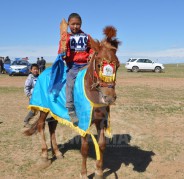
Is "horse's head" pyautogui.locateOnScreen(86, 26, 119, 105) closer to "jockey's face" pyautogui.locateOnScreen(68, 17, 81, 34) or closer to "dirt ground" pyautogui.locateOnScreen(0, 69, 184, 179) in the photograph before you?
"jockey's face" pyautogui.locateOnScreen(68, 17, 81, 34)

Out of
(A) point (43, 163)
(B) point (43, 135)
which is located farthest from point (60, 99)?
(A) point (43, 163)

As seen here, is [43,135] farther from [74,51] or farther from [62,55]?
[74,51]

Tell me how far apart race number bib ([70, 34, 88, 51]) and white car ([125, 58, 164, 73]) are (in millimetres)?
32792

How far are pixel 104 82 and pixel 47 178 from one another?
8.02 feet

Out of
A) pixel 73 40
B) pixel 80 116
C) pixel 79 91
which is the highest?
pixel 73 40

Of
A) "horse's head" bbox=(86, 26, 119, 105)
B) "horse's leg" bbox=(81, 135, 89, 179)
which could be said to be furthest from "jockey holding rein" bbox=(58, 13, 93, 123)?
"horse's head" bbox=(86, 26, 119, 105)

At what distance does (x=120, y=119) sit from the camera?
33.4 feet

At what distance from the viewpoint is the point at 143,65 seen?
124ft

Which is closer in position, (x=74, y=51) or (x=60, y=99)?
(x=74, y=51)

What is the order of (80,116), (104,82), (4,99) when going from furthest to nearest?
(4,99)
(80,116)
(104,82)

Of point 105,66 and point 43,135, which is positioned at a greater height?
point 105,66

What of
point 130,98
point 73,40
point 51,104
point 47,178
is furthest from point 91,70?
point 130,98

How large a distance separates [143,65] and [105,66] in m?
34.0

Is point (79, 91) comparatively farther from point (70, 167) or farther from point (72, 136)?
point (72, 136)
